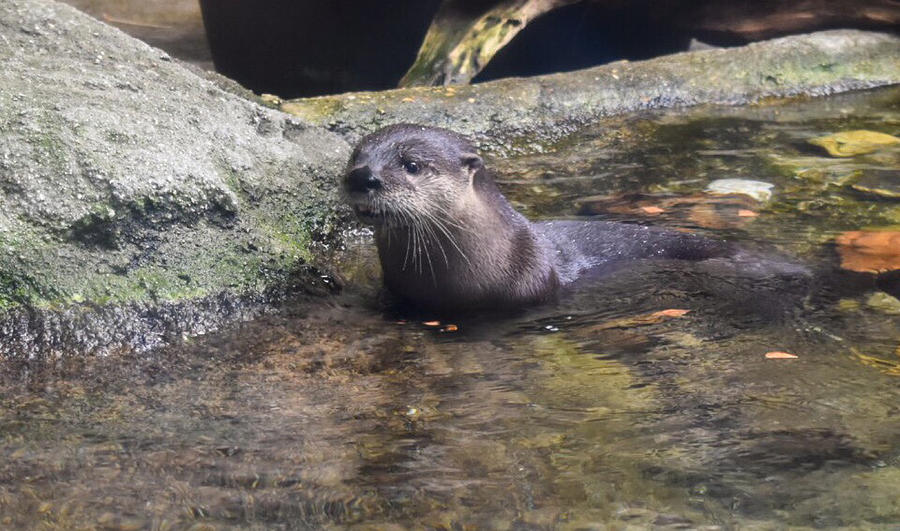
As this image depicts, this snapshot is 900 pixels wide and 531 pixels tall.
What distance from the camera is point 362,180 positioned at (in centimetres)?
316

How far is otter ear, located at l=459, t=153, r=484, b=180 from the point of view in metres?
3.50

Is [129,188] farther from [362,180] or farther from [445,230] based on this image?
[445,230]

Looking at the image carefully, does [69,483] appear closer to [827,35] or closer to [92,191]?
[92,191]

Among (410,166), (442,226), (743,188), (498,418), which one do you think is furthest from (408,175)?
(743,188)

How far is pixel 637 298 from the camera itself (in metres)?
3.48

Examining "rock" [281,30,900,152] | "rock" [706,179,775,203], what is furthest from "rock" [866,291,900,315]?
"rock" [281,30,900,152]

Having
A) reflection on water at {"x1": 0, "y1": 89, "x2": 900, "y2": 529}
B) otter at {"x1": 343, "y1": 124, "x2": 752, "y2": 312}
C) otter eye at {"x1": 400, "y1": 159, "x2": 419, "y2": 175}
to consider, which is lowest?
reflection on water at {"x1": 0, "y1": 89, "x2": 900, "y2": 529}

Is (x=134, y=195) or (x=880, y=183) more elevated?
(x=134, y=195)

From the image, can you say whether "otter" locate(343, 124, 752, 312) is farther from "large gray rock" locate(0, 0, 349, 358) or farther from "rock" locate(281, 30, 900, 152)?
"rock" locate(281, 30, 900, 152)

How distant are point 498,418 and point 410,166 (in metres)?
1.16

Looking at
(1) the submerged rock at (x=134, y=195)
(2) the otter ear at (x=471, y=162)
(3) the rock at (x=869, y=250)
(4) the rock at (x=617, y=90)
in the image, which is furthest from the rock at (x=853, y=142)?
(1) the submerged rock at (x=134, y=195)

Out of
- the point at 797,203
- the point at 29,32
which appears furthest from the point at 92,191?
the point at 797,203

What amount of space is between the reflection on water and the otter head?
1.14 ft

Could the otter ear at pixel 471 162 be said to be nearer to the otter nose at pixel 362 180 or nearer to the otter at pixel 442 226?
the otter at pixel 442 226
